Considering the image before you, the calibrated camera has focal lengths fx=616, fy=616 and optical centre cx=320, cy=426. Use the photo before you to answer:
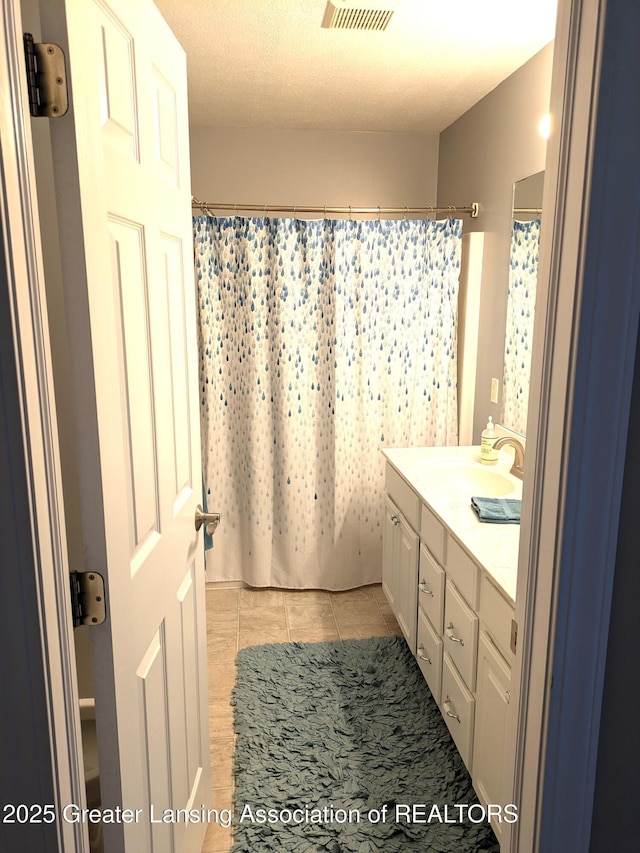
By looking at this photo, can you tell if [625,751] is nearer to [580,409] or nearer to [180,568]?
[580,409]

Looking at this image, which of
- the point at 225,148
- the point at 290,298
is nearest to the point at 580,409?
the point at 290,298

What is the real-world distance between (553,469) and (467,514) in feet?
4.26

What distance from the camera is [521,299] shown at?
101 inches

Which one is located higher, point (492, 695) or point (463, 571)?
point (463, 571)

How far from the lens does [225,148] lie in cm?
339

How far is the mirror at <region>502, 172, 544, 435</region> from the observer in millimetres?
2426

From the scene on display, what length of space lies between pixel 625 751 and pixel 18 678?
868 millimetres

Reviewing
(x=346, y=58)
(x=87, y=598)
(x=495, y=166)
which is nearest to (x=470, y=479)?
(x=495, y=166)

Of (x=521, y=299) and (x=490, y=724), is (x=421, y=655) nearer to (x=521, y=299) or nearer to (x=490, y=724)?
(x=490, y=724)

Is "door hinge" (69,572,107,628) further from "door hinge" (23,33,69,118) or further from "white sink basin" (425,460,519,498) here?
"white sink basin" (425,460,519,498)

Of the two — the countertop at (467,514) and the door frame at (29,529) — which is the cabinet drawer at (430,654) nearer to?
the countertop at (467,514)

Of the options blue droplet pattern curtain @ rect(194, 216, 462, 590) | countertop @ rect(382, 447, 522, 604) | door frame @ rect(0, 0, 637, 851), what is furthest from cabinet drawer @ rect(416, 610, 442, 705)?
door frame @ rect(0, 0, 637, 851)

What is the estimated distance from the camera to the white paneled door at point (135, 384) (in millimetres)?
915

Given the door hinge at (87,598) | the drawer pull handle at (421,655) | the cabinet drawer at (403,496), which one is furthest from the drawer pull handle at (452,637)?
the door hinge at (87,598)
